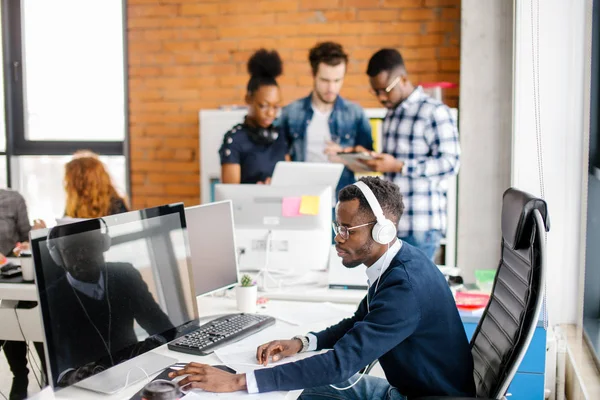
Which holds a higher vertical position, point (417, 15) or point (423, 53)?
point (417, 15)

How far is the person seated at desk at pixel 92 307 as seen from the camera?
4.74ft

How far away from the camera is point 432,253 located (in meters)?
3.87

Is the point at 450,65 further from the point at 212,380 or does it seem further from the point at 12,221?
the point at 212,380

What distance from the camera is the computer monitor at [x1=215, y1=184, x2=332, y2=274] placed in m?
2.63

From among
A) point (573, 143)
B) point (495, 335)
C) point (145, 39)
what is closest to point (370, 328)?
point (495, 335)

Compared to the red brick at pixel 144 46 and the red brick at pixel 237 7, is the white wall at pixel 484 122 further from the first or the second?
the red brick at pixel 144 46

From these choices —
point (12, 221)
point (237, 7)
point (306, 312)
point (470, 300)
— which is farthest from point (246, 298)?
point (237, 7)

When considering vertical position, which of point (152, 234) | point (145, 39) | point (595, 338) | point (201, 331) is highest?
point (145, 39)

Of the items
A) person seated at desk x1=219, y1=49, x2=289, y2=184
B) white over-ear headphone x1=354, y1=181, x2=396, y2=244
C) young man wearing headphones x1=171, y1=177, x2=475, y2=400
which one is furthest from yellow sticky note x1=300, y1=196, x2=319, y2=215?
person seated at desk x1=219, y1=49, x2=289, y2=184

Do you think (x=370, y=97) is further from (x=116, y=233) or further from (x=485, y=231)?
(x=116, y=233)

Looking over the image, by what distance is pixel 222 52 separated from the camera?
15.2 ft

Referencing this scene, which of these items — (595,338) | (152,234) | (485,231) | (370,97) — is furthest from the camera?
(370,97)

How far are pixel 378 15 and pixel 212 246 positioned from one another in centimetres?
271

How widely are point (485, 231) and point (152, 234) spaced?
2.76 m
